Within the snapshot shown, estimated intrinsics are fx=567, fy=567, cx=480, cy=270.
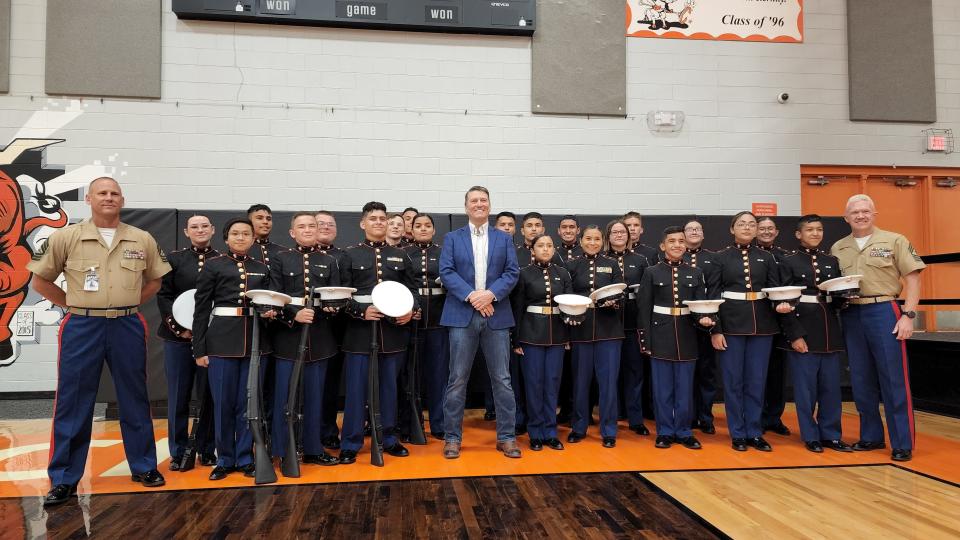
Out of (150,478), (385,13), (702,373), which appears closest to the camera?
(150,478)

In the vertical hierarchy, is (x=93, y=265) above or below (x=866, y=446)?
above

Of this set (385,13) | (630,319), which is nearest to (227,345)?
(630,319)

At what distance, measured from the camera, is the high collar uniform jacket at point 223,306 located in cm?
344

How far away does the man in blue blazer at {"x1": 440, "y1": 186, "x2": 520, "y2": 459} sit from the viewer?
387cm

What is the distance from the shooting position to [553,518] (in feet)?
8.90

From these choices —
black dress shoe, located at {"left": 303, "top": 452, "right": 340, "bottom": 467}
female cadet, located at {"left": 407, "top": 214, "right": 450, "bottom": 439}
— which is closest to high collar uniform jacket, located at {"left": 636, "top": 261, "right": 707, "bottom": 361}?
female cadet, located at {"left": 407, "top": 214, "right": 450, "bottom": 439}

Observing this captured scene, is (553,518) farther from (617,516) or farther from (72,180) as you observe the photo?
(72,180)

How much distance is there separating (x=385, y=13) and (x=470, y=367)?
14.8 ft

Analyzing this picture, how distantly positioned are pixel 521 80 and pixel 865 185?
4520 mm

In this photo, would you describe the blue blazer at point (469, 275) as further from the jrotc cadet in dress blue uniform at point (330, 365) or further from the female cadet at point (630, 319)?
the female cadet at point (630, 319)

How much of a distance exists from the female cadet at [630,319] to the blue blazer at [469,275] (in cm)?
123

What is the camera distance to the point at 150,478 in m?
3.29

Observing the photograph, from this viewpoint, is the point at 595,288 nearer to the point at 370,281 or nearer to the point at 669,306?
the point at 669,306

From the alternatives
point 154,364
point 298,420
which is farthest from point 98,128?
point 298,420
